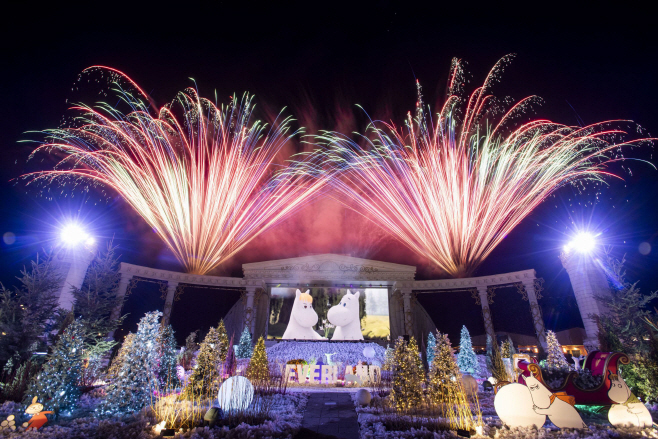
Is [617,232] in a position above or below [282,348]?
above

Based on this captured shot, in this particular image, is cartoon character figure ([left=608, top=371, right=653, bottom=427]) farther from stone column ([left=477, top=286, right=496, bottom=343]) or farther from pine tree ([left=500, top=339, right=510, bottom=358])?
stone column ([left=477, top=286, right=496, bottom=343])

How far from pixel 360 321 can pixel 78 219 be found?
21820 mm

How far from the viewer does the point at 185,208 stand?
19.5 m

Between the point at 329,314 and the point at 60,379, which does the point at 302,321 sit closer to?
the point at 329,314

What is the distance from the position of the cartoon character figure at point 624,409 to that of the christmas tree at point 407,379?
4886 millimetres

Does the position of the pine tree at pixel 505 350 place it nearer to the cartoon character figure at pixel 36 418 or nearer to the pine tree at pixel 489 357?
the pine tree at pixel 489 357

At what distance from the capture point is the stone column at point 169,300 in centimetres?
2477

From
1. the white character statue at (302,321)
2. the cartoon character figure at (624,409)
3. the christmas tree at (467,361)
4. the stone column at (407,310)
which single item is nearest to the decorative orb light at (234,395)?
the cartoon character figure at (624,409)

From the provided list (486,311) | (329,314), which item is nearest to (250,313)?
(329,314)

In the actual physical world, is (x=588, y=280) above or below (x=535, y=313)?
above

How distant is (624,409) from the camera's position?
27.2 ft

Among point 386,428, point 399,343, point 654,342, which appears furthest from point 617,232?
point 386,428

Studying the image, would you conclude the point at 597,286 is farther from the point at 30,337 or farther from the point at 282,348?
the point at 30,337

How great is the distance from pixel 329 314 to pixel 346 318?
1456 mm
